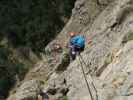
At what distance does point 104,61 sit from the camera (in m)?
14.1

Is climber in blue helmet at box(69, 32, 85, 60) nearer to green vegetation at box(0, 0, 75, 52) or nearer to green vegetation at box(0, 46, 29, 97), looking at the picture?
green vegetation at box(0, 46, 29, 97)

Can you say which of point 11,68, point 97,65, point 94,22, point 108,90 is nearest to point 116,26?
point 97,65

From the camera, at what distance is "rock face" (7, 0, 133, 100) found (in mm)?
11727

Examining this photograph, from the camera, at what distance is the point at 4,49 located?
26016 mm

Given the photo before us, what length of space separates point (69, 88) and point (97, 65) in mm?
1242

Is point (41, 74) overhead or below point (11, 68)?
below

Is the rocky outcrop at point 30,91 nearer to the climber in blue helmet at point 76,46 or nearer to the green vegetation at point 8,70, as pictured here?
the climber in blue helmet at point 76,46

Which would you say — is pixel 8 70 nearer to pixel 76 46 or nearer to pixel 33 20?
pixel 33 20

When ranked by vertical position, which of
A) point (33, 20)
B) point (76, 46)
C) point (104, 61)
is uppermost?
point (33, 20)

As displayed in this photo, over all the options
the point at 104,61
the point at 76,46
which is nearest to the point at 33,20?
the point at 76,46

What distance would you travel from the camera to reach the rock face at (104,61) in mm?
11727

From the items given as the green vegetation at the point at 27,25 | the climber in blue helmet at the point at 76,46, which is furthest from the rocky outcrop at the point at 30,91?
the green vegetation at the point at 27,25

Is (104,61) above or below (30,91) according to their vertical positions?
below

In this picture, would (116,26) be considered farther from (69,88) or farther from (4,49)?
(4,49)
